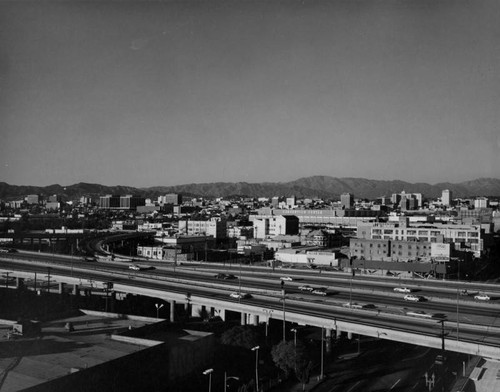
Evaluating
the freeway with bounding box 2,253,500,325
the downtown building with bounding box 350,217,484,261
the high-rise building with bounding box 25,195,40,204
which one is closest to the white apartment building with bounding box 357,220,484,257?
the downtown building with bounding box 350,217,484,261

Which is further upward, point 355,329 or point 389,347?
point 355,329

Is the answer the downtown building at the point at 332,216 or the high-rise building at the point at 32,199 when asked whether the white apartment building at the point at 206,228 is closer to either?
the downtown building at the point at 332,216

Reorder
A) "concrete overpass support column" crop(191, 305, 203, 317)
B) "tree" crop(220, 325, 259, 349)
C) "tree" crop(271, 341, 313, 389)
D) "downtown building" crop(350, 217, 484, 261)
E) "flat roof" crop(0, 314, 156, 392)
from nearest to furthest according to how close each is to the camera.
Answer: "flat roof" crop(0, 314, 156, 392)
"tree" crop(271, 341, 313, 389)
"tree" crop(220, 325, 259, 349)
"concrete overpass support column" crop(191, 305, 203, 317)
"downtown building" crop(350, 217, 484, 261)

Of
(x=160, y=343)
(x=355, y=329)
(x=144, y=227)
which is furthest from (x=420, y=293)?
(x=144, y=227)

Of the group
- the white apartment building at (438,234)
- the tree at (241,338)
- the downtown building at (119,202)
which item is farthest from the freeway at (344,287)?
the downtown building at (119,202)

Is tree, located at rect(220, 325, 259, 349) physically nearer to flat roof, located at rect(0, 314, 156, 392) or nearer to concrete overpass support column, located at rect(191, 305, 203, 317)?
flat roof, located at rect(0, 314, 156, 392)

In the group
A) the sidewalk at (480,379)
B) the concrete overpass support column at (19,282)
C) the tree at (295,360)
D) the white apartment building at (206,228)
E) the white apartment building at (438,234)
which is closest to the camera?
the sidewalk at (480,379)

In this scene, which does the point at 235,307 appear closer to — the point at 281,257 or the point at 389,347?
the point at 389,347

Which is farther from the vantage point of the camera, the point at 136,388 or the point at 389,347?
the point at 389,347
